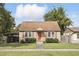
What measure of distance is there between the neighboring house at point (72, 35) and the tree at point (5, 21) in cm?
114

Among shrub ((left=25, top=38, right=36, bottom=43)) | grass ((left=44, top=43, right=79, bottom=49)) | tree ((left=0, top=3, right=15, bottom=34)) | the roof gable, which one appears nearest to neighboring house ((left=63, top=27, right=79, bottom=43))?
grass ((left=44, top=43, right=79, bottom=49))

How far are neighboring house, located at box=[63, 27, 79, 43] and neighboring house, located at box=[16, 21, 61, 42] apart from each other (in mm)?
168

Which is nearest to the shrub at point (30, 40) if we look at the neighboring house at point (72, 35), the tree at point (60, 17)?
the tree at point (60, 17)

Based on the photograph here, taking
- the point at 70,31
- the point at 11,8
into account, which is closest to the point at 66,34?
the point at 70,31

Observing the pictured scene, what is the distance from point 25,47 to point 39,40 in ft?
1.09

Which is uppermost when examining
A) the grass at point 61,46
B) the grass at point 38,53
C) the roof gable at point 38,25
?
the roof gable at point 38,25

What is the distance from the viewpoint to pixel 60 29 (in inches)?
719

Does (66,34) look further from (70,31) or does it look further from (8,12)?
(8,12)

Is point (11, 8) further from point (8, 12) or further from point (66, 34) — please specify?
point (66, 34)

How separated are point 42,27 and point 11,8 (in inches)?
30.4

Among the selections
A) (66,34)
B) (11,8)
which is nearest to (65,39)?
(66,34)

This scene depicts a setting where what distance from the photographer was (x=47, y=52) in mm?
18219

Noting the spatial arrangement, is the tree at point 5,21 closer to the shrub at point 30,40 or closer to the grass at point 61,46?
the shrub at point 30,40

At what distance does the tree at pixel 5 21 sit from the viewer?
18.2 metres
